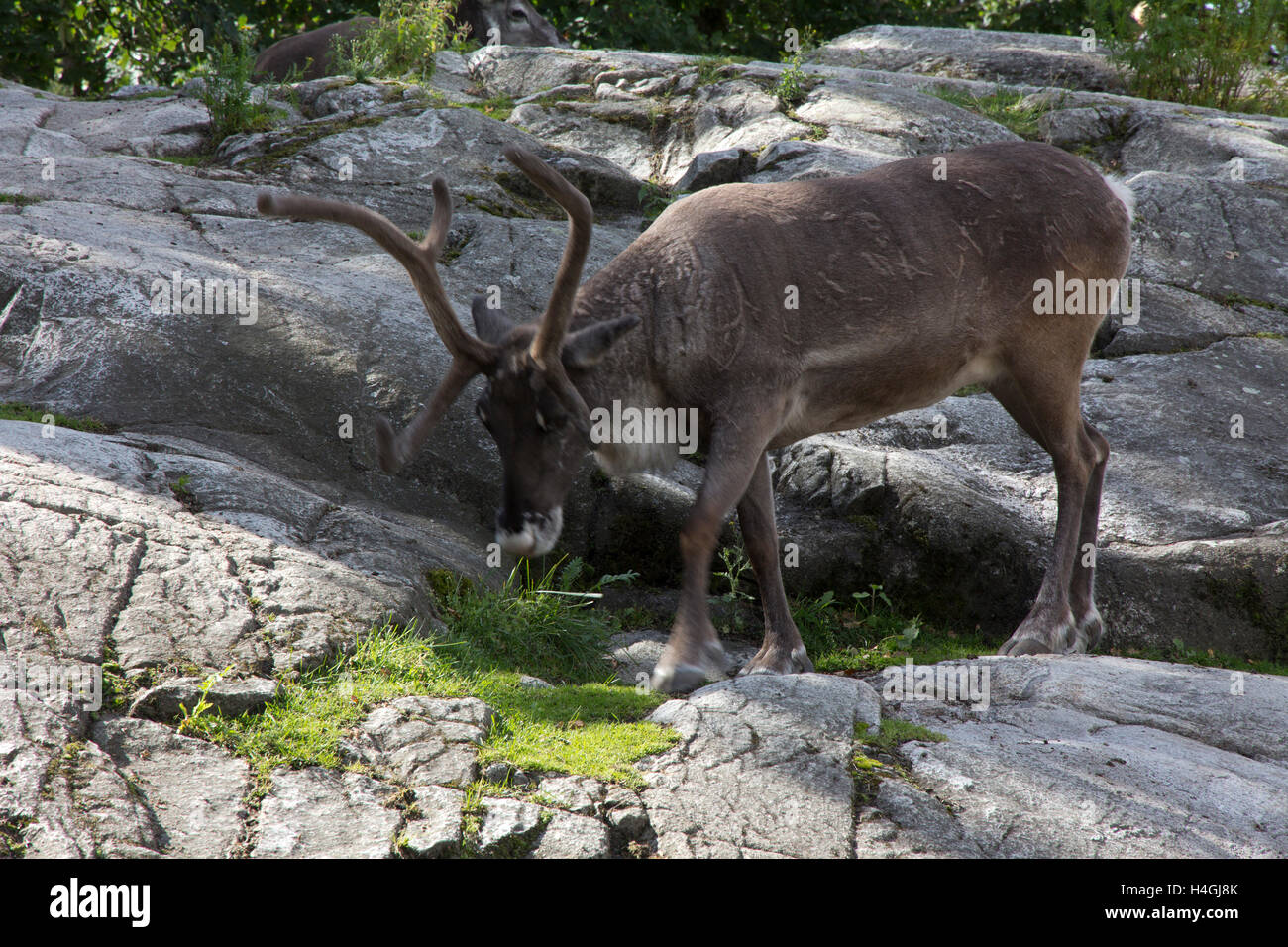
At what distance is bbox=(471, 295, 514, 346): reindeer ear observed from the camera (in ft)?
17.8

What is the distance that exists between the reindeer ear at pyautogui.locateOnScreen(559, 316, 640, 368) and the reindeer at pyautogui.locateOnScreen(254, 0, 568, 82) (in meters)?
10.9

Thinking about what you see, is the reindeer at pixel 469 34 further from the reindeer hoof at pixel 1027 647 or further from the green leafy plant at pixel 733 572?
the reindeer hoof at pixel 1027 647

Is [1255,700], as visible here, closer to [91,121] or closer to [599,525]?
[599,525]

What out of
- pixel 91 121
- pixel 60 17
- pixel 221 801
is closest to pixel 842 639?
pixel 221 801

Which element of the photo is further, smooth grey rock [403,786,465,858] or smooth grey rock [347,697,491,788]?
smooth grey rock [347,697,491,788]

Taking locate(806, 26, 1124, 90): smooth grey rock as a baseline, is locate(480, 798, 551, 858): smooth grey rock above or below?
below

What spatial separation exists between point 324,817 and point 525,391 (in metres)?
2.32

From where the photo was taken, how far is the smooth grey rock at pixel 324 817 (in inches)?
134

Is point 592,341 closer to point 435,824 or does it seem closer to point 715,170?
point 435,824

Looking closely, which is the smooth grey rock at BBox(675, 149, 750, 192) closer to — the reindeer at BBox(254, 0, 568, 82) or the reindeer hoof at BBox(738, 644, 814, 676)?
the reindeer hoof at BBox(738, 644, 814, 676)

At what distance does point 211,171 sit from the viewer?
380 inches

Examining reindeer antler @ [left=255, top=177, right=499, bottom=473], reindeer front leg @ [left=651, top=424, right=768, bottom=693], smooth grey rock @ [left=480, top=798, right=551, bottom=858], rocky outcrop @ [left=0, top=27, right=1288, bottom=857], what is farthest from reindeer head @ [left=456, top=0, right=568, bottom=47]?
smooth grey rock @ [left=480, top=798, right=551, bottom=858]

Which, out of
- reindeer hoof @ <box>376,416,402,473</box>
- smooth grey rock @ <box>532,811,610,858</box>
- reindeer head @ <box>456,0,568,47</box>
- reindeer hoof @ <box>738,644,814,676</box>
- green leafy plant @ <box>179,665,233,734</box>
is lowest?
reindeer hoof @ <box>738,644,814,676</box>

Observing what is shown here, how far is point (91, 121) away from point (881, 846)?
1107cm
